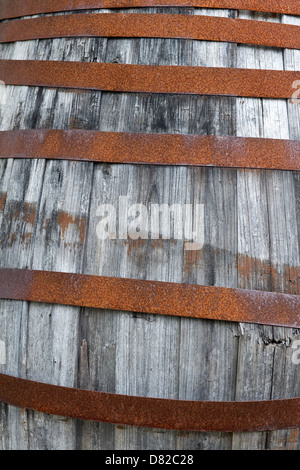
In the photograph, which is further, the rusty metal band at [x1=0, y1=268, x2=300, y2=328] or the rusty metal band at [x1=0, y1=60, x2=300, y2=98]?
the rusty metal band at [x1=0, y1=60, x2=300, y2=98]

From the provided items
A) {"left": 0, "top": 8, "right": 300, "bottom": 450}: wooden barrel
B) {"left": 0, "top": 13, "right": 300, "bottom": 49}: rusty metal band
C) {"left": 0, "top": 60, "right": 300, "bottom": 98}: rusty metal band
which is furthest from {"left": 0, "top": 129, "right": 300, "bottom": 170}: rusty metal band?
{"left": 0, "top": 13, "right": 300, "bottom": 49}: rusty metal band

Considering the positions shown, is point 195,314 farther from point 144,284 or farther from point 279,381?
point 279,381

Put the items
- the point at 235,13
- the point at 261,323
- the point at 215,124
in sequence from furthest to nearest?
the point at 235,13, the point at 215,124, the point at 261,323

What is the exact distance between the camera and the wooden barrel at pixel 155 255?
64.1 inches

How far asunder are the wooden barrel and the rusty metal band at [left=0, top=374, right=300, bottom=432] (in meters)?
0.04

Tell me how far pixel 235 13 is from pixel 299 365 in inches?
52.4

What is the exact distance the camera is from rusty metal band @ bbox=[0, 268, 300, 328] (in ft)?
5.20

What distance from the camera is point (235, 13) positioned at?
1.88 metres

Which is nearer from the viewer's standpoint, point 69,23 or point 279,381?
point 279,381

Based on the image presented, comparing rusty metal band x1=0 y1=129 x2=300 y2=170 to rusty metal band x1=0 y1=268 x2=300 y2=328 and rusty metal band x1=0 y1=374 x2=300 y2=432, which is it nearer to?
rusty metal band x1=0 y1=268 x2=300 y2=328

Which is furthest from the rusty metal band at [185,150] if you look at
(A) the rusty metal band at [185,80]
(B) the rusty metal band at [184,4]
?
(B) the rusty metal band at [184,4]

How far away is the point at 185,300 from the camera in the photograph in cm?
159

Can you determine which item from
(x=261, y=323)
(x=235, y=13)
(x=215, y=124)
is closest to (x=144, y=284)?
(x=261, y=323)

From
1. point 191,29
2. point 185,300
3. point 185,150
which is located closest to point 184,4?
point 191,29
